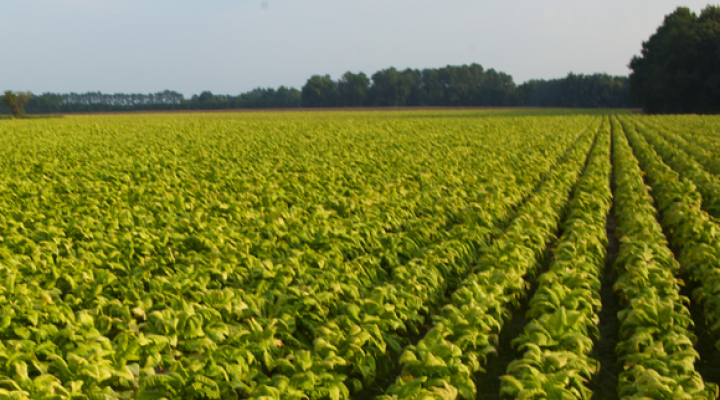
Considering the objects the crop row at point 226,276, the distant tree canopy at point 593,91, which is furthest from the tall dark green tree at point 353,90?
the crop row at point 226,276

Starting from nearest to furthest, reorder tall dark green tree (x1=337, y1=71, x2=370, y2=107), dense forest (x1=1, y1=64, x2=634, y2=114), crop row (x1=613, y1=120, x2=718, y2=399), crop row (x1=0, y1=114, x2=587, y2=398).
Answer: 1. crop row (x1=613, y1=120, x2=718, y2=399)
2. crop row (x1=0, y1=114, x2=587, y2=398)
3. dense forest (x1=1, y1=64, x2=634, y2=114)
4. tall dark green tree (x1=337, y1=71, x2=370, y2=107)

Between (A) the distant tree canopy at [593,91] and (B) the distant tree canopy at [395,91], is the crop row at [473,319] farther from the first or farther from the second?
(B) the distant tree canopy at [395,91]

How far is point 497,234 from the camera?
8008 millimetres

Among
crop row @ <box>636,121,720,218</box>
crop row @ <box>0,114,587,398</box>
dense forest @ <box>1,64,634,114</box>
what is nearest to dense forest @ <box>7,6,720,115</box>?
dense forest @ <box>1,64,634,114</box>

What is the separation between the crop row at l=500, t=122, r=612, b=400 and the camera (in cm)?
384

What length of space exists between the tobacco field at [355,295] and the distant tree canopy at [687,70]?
56494 millimetres

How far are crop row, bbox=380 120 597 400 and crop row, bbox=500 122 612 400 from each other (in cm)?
29

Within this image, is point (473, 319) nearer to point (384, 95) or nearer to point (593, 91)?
point (593, 91)

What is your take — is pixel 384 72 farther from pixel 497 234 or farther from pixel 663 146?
pixel 497 234

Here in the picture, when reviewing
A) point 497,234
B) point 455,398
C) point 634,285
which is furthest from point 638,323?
point 497,234

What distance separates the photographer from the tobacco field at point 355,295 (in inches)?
158

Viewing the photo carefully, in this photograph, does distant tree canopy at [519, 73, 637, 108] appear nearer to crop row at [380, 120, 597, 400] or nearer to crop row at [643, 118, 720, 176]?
crop row at [643, 118, 720, 176]

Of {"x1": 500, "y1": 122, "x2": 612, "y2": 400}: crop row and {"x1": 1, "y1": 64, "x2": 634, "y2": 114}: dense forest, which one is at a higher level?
{"x1": 1, "y1": 64, "x2": 634, "y2": 114}: dense forest

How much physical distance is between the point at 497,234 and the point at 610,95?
4204 inches
